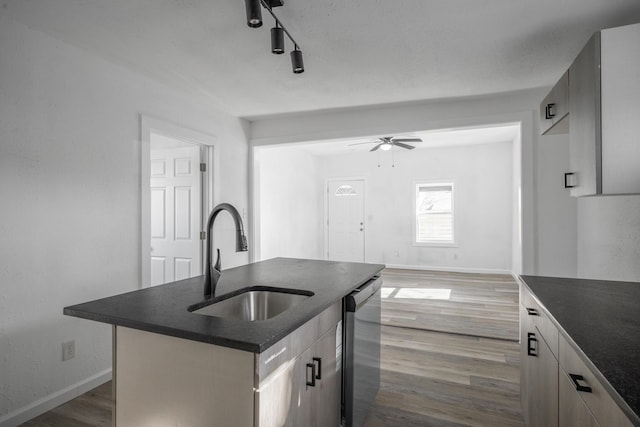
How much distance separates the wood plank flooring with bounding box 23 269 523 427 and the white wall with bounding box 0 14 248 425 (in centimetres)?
35

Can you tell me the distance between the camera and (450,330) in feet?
12.3

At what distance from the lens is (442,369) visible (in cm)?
284

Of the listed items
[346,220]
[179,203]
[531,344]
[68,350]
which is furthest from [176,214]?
[346,220]

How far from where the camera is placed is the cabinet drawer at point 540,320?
134 centimetres

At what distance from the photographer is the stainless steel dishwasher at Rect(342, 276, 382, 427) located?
1.83m

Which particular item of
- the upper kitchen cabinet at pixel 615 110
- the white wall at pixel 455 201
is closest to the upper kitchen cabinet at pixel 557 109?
the upper kitchen cabinet at pixel 615 110

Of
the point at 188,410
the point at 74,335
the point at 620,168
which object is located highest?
the point at 620,168

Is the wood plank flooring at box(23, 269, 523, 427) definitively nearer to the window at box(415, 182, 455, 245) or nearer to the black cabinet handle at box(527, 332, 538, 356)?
the black cabinet handle at box(527, 332, 538, 356)

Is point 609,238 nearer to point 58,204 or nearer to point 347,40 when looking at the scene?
point 347,40

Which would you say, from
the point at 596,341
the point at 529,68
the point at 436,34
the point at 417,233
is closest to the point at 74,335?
the point at 596,341

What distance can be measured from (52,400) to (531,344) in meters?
2.94

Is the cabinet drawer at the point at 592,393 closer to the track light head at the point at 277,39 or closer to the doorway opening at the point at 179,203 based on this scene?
the track light head at the point at 277,39

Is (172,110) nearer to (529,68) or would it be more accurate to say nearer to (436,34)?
(436,34)

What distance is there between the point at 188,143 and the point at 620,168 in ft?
11.9
